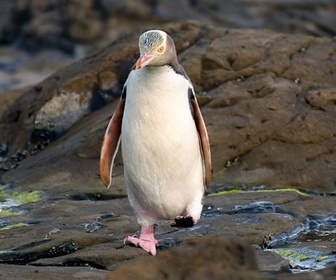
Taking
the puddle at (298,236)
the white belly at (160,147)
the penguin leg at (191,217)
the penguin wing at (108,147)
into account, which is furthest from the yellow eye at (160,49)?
the puddle at (298,236)

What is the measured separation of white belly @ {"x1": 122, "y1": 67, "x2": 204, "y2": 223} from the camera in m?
7.32

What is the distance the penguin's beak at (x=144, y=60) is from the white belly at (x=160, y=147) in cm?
21

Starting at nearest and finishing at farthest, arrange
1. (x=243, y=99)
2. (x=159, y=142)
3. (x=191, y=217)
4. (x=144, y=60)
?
(x=144, y=60) → (x=159, y=142) → (x=191, y=217) → (x=243, y=99)

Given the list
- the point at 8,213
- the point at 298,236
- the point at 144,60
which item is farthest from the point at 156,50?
the point at 8,213

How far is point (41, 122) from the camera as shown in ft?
37.3

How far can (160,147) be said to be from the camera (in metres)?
7.46

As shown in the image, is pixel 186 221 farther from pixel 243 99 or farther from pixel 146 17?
pixel 146 17

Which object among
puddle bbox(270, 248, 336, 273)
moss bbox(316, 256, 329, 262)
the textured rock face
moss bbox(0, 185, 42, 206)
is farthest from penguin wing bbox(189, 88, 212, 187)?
moss bbox(0, 185, 42, 206)

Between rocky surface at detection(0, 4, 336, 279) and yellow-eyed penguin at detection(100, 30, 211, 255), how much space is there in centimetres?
25

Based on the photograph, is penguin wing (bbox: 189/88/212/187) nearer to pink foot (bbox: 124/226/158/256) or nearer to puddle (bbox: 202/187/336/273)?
puddle (bbox: 202/187/336/273)

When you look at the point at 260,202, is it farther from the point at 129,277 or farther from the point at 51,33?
the point at 51,33

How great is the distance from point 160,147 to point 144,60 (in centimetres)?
74

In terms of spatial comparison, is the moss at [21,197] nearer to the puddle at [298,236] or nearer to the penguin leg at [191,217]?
the puddle at [298,236]

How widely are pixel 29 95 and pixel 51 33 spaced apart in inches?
377
